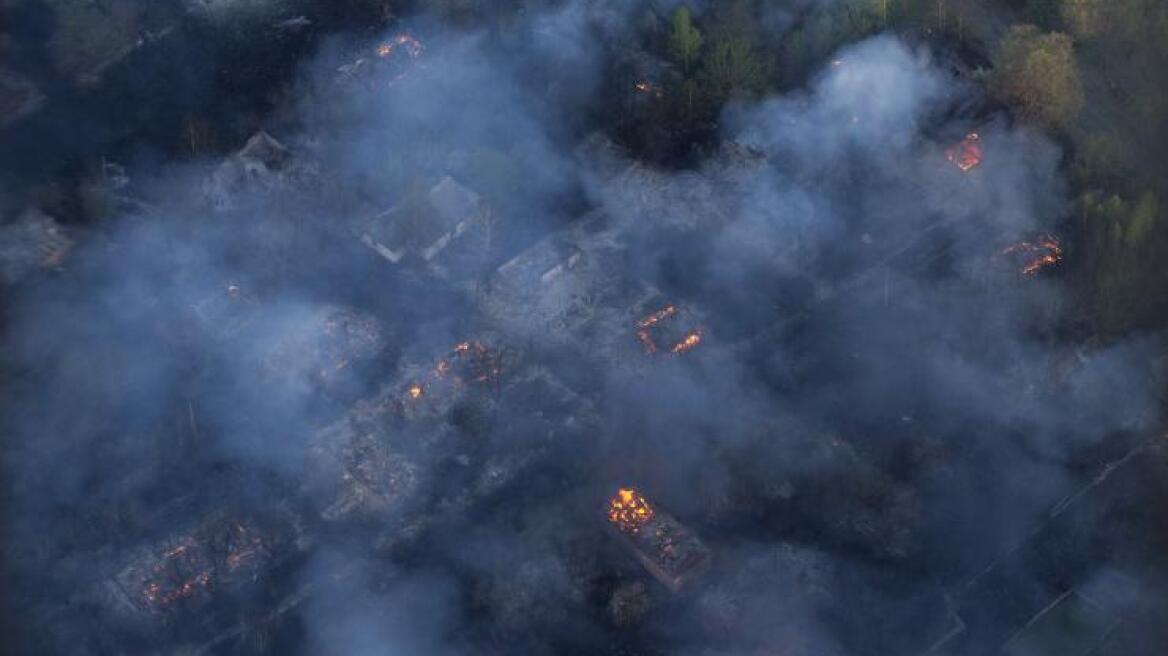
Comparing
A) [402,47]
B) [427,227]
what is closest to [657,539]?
[427,227]

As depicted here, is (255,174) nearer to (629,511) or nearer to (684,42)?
(684,42)

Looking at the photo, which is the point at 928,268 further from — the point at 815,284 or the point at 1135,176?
the point at 1135,176

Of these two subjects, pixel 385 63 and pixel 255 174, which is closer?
pixel 255 174

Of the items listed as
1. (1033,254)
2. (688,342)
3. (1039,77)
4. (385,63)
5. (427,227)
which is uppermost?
(1039,77)

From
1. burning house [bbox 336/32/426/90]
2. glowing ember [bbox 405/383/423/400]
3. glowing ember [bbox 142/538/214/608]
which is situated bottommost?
glowing ember [bbox 142/538/214/608]

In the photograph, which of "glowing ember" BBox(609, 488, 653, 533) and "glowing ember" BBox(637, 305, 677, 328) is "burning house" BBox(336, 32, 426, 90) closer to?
"glowing ember" BBox(637, 305, 677, 328)

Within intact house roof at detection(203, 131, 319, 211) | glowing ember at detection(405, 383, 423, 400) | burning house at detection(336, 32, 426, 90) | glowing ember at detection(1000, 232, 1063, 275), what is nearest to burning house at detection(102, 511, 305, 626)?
glowing ember at detection(405, 383, 423, 400)

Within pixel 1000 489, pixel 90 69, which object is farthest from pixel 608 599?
pixel 90 69
